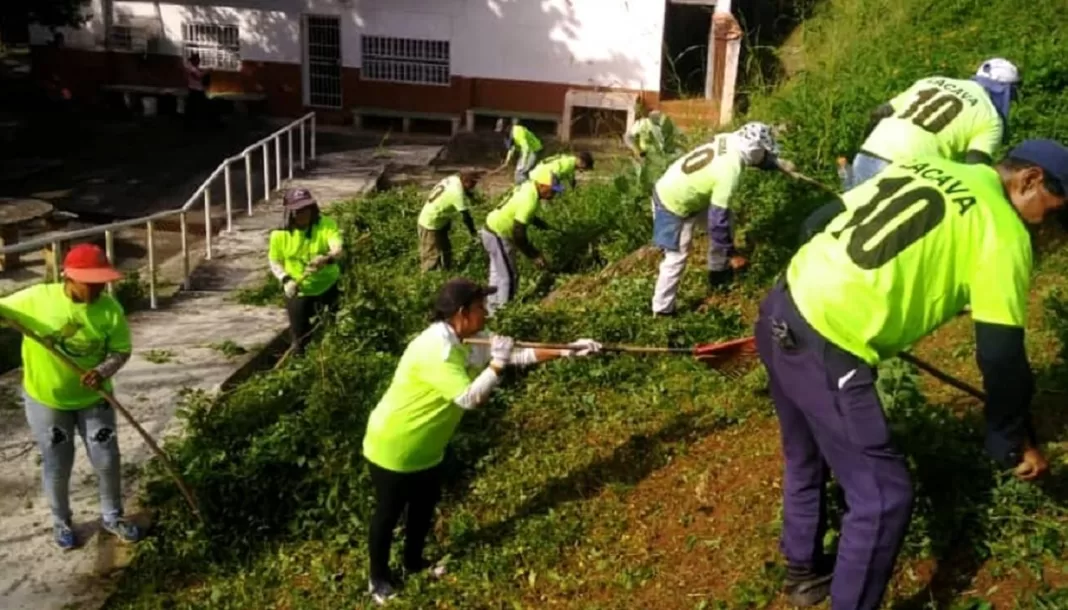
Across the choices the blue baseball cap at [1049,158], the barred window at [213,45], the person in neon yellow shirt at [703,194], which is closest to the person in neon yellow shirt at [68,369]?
the person in neon yellow shirt at [703,194]

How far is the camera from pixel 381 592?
545 cm

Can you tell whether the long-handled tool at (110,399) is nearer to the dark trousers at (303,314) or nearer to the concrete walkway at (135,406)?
the concrete walkway at (135,406)

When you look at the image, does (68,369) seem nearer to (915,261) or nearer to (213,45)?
(915,261)

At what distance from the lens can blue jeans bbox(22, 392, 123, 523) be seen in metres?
5.84

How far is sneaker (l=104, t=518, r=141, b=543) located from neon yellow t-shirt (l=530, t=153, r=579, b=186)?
5.53 m

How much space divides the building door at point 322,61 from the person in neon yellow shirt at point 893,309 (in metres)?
21.0

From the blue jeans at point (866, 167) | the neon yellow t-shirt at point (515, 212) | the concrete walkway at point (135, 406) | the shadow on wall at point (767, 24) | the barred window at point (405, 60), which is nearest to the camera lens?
the concrete walkway at point (135, 406)

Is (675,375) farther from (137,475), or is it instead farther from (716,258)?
(137,475)

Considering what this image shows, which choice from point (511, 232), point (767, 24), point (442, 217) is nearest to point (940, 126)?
point (511, 232)

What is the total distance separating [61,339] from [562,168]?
6.64 m

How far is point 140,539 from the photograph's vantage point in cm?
611

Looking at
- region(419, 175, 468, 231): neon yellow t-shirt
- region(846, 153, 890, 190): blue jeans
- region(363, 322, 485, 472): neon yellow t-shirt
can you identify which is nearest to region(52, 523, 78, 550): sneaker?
A: region(363, 322, 485, 472): neon yellow t-shirt

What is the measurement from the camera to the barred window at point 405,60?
2303 centimetres

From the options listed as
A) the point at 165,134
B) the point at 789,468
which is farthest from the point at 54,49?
the point at 789,468
